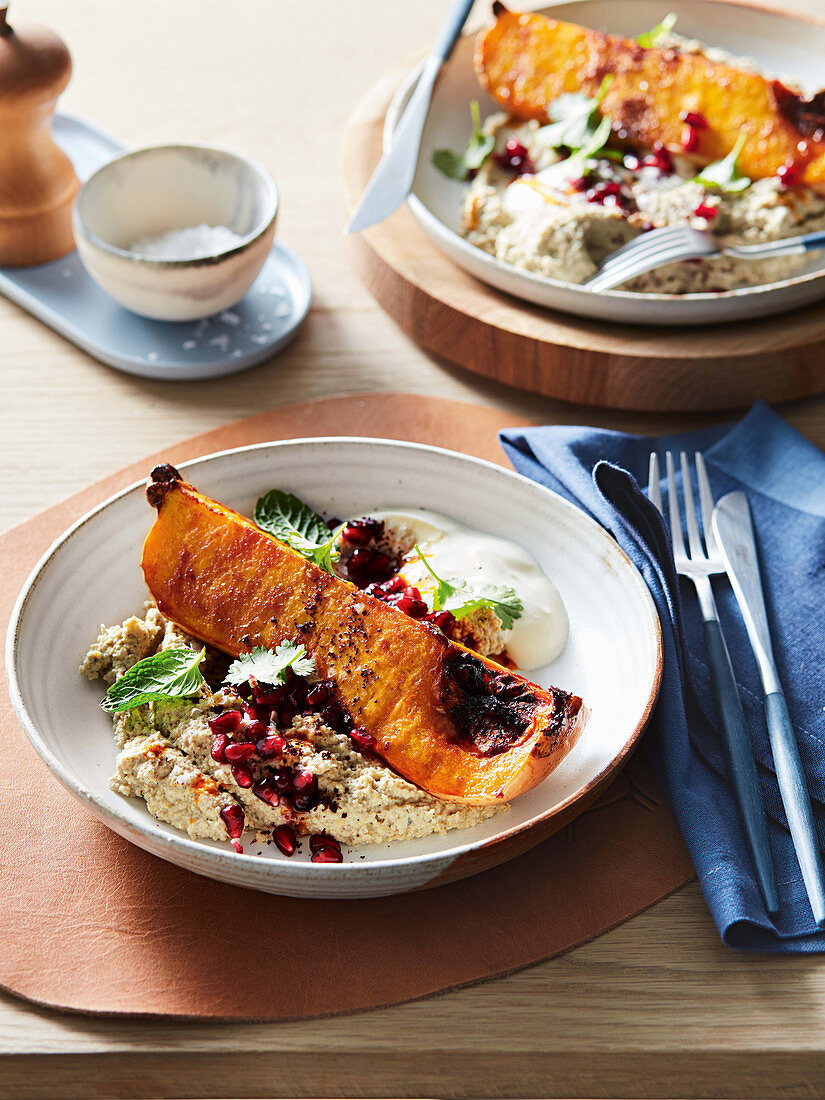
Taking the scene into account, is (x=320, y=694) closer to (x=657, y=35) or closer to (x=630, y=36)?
(x=657, y=35)

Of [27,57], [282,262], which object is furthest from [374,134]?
[27,57]

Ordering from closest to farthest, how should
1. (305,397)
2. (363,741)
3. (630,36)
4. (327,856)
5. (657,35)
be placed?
(327,856), (363,741), (305,397), (657,35), (630,36)

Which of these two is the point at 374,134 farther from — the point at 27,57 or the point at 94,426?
Result: the point at 94,426

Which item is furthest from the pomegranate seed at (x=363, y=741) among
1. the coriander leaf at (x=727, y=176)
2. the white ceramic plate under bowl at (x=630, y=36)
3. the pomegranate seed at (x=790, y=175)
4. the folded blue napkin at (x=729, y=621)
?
the pomegranate seed at (x=790, y=175)

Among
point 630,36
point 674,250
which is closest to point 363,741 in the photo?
point 674,250

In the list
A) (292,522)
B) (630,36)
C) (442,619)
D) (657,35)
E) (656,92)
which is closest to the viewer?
(442,619)

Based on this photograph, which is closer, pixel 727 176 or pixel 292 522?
pixel 292 522

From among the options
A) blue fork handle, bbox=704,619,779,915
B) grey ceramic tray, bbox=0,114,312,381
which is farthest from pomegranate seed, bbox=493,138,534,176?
blue fork handle, bbox=704,619,779,915
